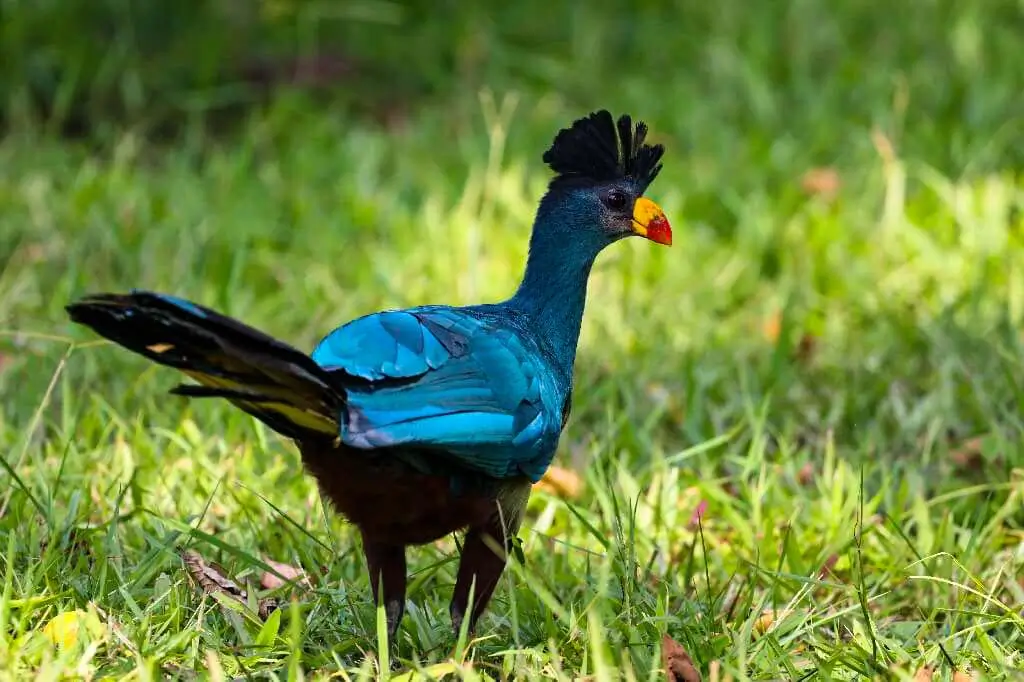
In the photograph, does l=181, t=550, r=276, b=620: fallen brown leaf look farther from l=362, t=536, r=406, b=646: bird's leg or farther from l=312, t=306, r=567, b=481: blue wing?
l=312, t=306, r=567, b=481: blue wing

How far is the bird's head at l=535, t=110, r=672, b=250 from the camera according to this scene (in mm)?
3621

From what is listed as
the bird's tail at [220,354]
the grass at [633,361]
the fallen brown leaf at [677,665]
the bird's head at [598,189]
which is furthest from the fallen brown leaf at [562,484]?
the bird's tail at [220,354]

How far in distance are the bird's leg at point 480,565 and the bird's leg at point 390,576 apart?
127 millimetres

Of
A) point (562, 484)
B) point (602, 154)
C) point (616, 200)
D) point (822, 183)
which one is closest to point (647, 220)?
point (616, 200)

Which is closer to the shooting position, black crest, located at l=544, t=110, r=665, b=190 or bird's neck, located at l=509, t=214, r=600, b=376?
bird's neck, located at l=509, t=214, r=600, b=376

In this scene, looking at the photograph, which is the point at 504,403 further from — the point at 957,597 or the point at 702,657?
the point at 957,597

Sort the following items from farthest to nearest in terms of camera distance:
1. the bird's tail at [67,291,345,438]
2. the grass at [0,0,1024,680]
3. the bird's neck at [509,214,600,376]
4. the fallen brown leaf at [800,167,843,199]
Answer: the fallen brown leaf at [800,167,843,199] < the bird's neck at [509,214,600,376] < the grass at [0,0,1024,680] < the bird's tail at [67,291,345,438]

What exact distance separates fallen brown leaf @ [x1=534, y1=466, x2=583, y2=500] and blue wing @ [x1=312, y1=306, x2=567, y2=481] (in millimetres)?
829

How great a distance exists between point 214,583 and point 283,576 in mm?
154

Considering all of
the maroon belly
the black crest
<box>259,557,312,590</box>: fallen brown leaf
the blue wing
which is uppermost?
the black crest

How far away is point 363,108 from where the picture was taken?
7496 mm

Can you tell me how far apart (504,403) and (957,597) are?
1187 millimetres

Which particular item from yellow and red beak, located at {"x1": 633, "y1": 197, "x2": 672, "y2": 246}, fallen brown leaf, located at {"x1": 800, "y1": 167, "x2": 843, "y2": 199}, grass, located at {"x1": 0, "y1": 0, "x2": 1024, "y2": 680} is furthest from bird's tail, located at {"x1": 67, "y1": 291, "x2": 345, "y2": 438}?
fallen brown leaf, located at {"x1": 800, "y1": 167, "x2": 843, "y2": 199}

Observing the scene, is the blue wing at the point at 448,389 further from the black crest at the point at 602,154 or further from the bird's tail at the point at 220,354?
the black crest at the point at 602,154
